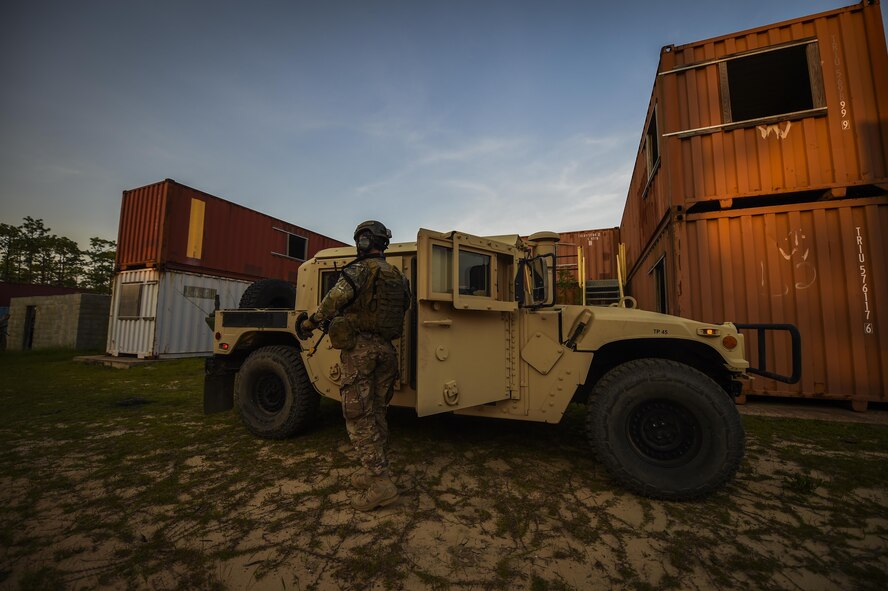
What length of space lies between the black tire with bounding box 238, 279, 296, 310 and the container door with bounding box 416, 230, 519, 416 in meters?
2.68

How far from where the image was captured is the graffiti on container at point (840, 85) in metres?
5.04

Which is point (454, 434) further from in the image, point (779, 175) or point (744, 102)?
point (744, 102)

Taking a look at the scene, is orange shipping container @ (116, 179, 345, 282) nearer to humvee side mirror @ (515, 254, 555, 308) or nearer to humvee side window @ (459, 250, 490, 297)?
humvee side window @ (459, 250, 490, 297)

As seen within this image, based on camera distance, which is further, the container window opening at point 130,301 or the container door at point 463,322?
the container window opening at point 130,301

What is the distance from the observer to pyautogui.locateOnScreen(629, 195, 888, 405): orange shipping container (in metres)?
4.73

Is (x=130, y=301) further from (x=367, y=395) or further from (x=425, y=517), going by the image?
(x=425, y=517)

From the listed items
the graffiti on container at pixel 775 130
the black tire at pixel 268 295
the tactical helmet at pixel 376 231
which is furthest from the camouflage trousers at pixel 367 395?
the graffiti on container at pixel 775 130

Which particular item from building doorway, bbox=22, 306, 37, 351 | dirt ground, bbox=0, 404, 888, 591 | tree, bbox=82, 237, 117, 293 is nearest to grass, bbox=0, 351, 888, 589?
dirt ground, bbox=0, 404, 888, 591

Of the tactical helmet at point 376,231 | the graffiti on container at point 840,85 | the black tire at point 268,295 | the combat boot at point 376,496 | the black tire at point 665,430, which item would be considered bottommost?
the combat boot at point 376,496

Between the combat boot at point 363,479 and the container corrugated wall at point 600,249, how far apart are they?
1218 cm

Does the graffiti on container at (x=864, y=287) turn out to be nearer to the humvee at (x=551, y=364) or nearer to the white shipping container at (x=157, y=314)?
the humvee at (x=551, y=364)

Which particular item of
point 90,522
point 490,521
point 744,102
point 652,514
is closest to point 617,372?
point 652,514

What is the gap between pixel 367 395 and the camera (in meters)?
2.58

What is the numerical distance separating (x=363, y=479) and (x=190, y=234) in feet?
38.4
